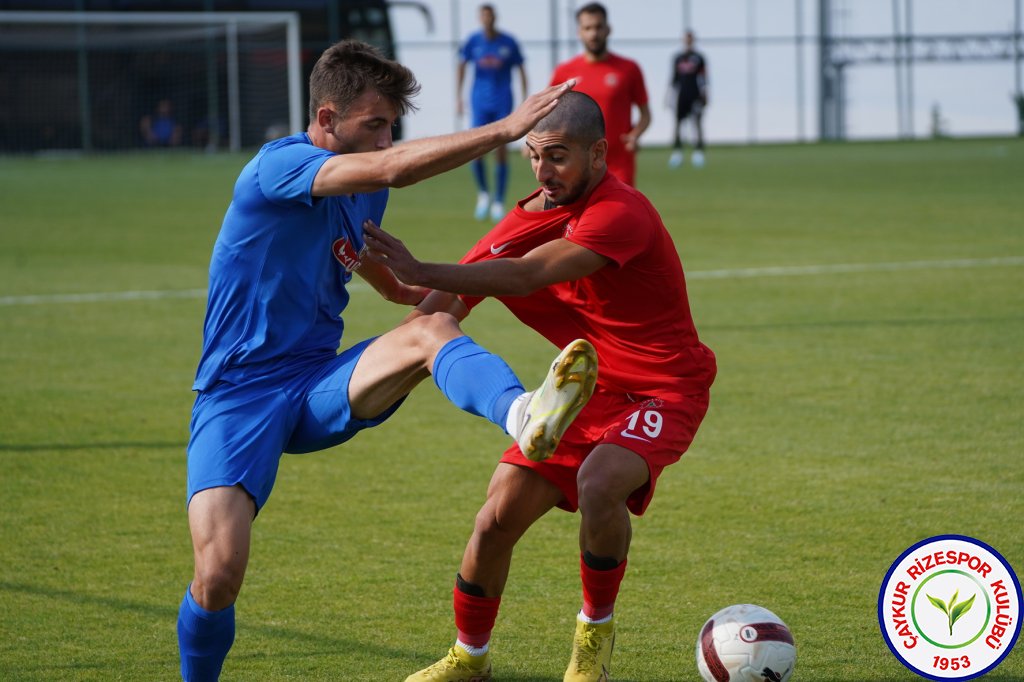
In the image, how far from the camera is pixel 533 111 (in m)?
3.52

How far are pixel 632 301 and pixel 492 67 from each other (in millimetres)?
14811

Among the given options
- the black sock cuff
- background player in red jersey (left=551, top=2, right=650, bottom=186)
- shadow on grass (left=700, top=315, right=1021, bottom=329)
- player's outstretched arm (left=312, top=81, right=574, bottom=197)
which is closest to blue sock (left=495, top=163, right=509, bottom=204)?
background player in red jersey (left=551, top=2, right=650, bottom=186)

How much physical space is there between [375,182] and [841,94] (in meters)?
42.1

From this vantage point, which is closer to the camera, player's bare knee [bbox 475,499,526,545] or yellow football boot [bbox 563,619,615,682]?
yellow football boot [bbox 563,619,615,682]

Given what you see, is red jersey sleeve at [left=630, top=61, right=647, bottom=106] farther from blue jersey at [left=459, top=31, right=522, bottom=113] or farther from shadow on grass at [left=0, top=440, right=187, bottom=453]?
shadow on grass at [left=0, top=440, right=187, bottom=453]

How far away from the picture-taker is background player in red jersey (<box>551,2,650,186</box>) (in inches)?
482

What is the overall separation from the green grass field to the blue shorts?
0.71m

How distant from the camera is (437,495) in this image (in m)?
5.95

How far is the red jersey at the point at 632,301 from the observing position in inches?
162

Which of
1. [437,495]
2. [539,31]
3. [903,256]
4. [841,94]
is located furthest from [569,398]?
[841,94]

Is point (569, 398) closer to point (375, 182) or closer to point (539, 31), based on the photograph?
point (375, 182)

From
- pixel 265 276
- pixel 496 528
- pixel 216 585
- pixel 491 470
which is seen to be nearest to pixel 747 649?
pixel 496 528

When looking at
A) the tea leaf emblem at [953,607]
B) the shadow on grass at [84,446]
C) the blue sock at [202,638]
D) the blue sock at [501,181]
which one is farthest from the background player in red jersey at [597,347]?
the blue sock at [501,181]

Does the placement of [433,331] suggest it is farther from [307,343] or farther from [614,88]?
[614,88]
